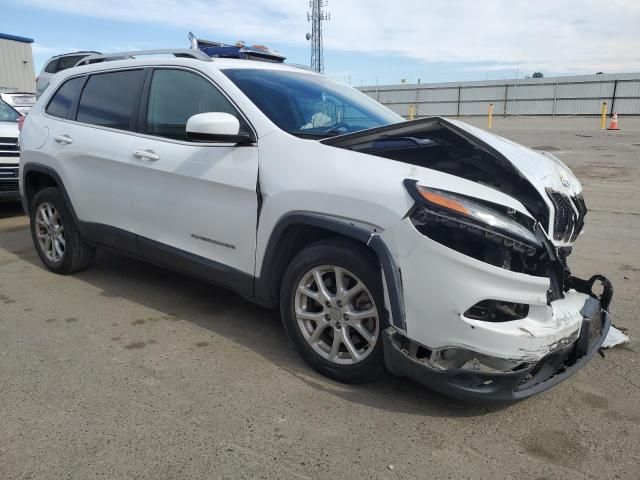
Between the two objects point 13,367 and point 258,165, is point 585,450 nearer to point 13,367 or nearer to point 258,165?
point 258,165

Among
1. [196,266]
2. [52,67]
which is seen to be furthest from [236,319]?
[52,67]

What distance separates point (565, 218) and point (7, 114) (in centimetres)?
822

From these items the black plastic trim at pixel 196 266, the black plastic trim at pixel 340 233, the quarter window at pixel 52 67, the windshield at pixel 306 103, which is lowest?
the black plastic trim at pixel 196 266

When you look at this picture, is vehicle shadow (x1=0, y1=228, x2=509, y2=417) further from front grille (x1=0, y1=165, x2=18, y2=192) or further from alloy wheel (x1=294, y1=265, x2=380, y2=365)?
front grille (x1=0, y1=165, x2=18, y2=192)

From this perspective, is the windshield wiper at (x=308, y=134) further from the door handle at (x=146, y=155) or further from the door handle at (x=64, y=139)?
the door handle at (x=64, y=139)

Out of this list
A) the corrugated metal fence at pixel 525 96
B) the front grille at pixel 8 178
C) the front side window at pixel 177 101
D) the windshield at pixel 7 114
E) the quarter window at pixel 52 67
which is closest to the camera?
the front side window at pixel 177 101

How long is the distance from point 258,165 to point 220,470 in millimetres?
1661

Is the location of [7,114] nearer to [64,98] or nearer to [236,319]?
[64,98]

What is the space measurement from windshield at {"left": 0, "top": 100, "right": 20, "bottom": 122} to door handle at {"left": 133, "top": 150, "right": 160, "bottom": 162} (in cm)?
525

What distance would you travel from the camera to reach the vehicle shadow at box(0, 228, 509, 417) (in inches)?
113

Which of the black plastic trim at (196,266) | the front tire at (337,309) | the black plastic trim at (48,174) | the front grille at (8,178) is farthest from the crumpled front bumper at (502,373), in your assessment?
the front grille at (8,178)

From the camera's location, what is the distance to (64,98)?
4758 millimetres

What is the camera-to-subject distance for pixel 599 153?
44.9 ft

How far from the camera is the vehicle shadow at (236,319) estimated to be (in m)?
2.87
